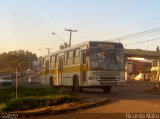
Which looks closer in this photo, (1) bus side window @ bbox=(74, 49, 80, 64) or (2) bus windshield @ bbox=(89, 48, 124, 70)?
(2) bus windshield @ bbox=(89, 48, 124, 70)

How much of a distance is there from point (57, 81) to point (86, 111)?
18347mm

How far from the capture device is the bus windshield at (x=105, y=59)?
87.9 feet

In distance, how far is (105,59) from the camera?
88.2 feet

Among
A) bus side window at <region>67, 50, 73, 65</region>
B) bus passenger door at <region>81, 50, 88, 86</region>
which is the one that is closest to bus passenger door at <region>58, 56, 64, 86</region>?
bus side window at <region>67, 50, 73, 65</region>

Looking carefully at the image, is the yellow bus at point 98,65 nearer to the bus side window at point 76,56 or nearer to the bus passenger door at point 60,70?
the bus side window at point 76,56

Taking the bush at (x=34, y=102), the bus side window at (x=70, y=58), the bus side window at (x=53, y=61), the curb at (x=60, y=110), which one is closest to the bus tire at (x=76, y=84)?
the bus side window at (x=70, y=58)

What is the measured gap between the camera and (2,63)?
563 ft

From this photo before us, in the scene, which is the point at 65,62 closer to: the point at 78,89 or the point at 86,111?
the point at 78,89

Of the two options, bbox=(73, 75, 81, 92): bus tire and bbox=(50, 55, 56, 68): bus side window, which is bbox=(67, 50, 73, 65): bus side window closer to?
bbox=(73, 75, 81, 92): bus tire

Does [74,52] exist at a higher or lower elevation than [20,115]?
higher

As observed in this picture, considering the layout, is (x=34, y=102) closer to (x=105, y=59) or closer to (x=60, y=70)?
(x=105, y=59)

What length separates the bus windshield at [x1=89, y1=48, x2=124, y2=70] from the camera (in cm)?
2680

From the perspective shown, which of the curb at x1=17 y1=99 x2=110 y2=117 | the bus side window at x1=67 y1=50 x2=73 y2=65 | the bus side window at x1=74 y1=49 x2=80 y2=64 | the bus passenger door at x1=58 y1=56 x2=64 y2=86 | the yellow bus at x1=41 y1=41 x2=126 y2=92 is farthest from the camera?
the bus passenger door at x1=58 y1=56 x2=64 y2=86

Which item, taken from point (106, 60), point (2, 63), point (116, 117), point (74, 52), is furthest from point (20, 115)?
point (2, 63)
